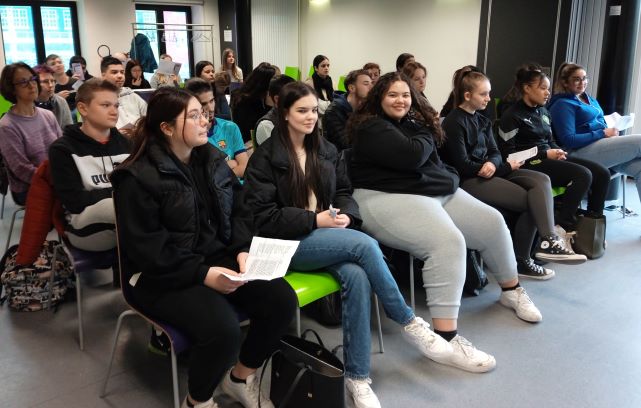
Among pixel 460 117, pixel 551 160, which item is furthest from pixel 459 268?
pixel 551 160

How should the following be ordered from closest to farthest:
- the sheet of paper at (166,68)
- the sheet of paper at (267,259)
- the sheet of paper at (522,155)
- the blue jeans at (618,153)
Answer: the sheet of paper at (267,259) → the sheet of paper at (522,155) → the blue jeans at (618,153) → the sheet of paper at (166,68)

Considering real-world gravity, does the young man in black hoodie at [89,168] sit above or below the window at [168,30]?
below

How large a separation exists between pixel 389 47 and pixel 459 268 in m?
5.99

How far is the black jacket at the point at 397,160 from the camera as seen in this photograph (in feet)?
8.05

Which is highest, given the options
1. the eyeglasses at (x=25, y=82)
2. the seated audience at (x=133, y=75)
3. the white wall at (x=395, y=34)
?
the white wall at (x=395, y=34)

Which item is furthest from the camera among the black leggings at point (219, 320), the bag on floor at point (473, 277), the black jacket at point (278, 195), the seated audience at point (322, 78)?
the seated audience at point (322, 78)

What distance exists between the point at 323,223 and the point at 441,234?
53cm

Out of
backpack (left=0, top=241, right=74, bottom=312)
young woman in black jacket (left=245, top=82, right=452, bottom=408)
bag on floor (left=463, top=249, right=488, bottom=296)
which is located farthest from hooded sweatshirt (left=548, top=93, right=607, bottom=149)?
backpack (left=0, top=241, right=74, bottom=312)

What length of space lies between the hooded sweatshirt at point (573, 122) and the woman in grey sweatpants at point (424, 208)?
1.62m

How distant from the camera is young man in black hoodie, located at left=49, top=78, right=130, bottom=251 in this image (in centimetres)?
233

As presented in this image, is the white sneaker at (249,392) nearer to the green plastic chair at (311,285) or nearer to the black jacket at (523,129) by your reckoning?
the green plastic chair at (311,285)

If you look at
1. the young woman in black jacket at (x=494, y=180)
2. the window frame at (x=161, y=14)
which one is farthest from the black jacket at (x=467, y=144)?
the window frame at (x=161, y=14)

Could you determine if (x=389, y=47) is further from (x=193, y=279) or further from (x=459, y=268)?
(x=193, y=279)

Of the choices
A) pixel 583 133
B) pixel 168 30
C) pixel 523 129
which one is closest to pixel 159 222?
pixel 523 129
